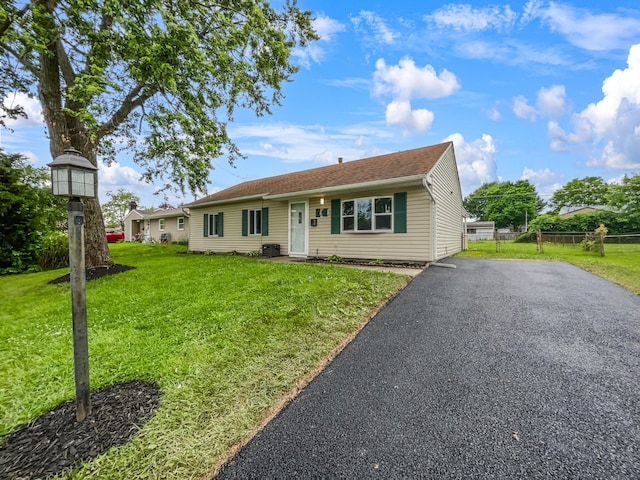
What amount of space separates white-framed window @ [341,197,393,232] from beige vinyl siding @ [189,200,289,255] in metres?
2.85

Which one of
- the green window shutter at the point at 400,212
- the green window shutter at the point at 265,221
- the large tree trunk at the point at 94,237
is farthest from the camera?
the green window shutter at the point at 265,221

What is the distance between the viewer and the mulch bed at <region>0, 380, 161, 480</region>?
5.15ft

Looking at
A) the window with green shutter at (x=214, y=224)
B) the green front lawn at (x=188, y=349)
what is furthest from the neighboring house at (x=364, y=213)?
the green front lawn at (x=188, y=349)

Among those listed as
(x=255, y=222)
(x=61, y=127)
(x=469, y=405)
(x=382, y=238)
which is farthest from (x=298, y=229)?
(x=469, y=405)

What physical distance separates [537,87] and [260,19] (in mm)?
13206

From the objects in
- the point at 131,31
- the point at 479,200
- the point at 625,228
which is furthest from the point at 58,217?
the point at 479,200

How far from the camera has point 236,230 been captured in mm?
13117

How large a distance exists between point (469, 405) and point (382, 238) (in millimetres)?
6949

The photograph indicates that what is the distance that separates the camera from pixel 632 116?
20062 millimetres

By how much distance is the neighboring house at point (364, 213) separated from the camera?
821 centimetres

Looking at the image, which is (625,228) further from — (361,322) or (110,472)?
(110,472)

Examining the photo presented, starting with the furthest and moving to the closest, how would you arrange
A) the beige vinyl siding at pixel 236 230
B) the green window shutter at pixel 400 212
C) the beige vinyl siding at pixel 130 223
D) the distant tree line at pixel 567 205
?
1. the beige vinyl siding at pixel 130 223
2. the distant tree line at pixel 567 205
3. the beige vinyl siding at pixel 236 230
4. the green window shutter at pixel 400 212

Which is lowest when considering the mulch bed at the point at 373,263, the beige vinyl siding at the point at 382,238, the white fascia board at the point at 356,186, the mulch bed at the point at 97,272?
the mulch bed at the point at 97,272

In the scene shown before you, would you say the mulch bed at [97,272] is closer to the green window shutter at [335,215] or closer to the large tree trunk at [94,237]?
the large tree trunk at [94,237]
